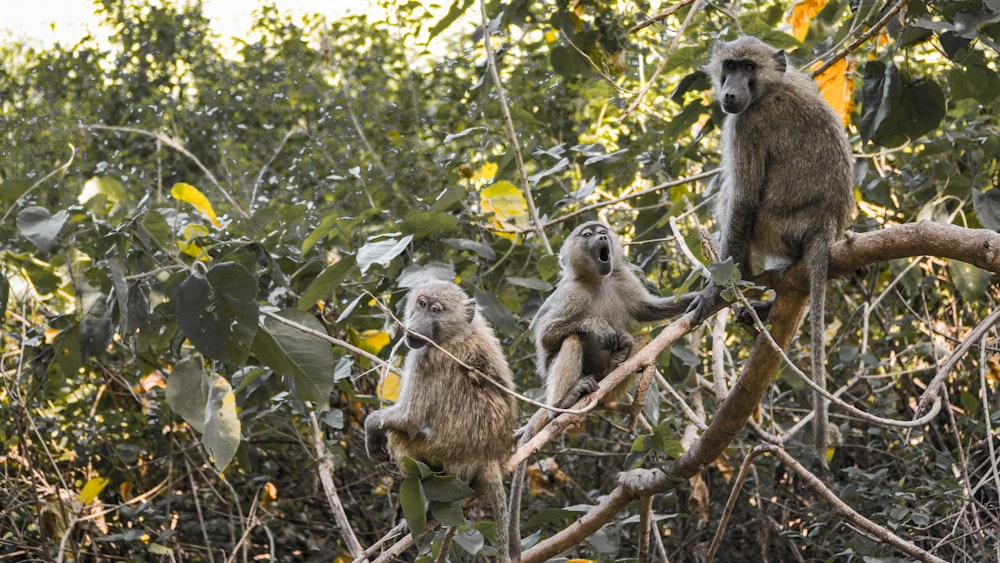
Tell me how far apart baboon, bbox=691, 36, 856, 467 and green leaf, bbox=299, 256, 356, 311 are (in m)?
1.84

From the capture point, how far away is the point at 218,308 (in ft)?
14.5

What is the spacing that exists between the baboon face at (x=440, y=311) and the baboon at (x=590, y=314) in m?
0.72

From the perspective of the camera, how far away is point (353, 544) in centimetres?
591

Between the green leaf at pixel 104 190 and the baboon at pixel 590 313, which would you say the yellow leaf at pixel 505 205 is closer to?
the baboon at pixel 590 313

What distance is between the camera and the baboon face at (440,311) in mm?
5242

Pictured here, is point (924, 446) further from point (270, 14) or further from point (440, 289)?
point (270, 14)

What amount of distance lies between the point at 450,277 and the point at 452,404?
2.96 feet

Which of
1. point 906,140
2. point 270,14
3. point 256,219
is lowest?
point 256,219

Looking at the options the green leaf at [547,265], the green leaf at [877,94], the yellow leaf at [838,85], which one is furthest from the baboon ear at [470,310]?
the yellow leaf at [838,85]

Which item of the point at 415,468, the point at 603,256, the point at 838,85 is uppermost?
the point at 838,85

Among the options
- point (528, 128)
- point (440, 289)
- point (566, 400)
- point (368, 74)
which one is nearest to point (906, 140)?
point (566, 400)

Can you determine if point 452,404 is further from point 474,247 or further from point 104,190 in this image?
point 104,190

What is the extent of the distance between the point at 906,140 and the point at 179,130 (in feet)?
26.2

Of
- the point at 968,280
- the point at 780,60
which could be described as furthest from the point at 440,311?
the point at 968,280
